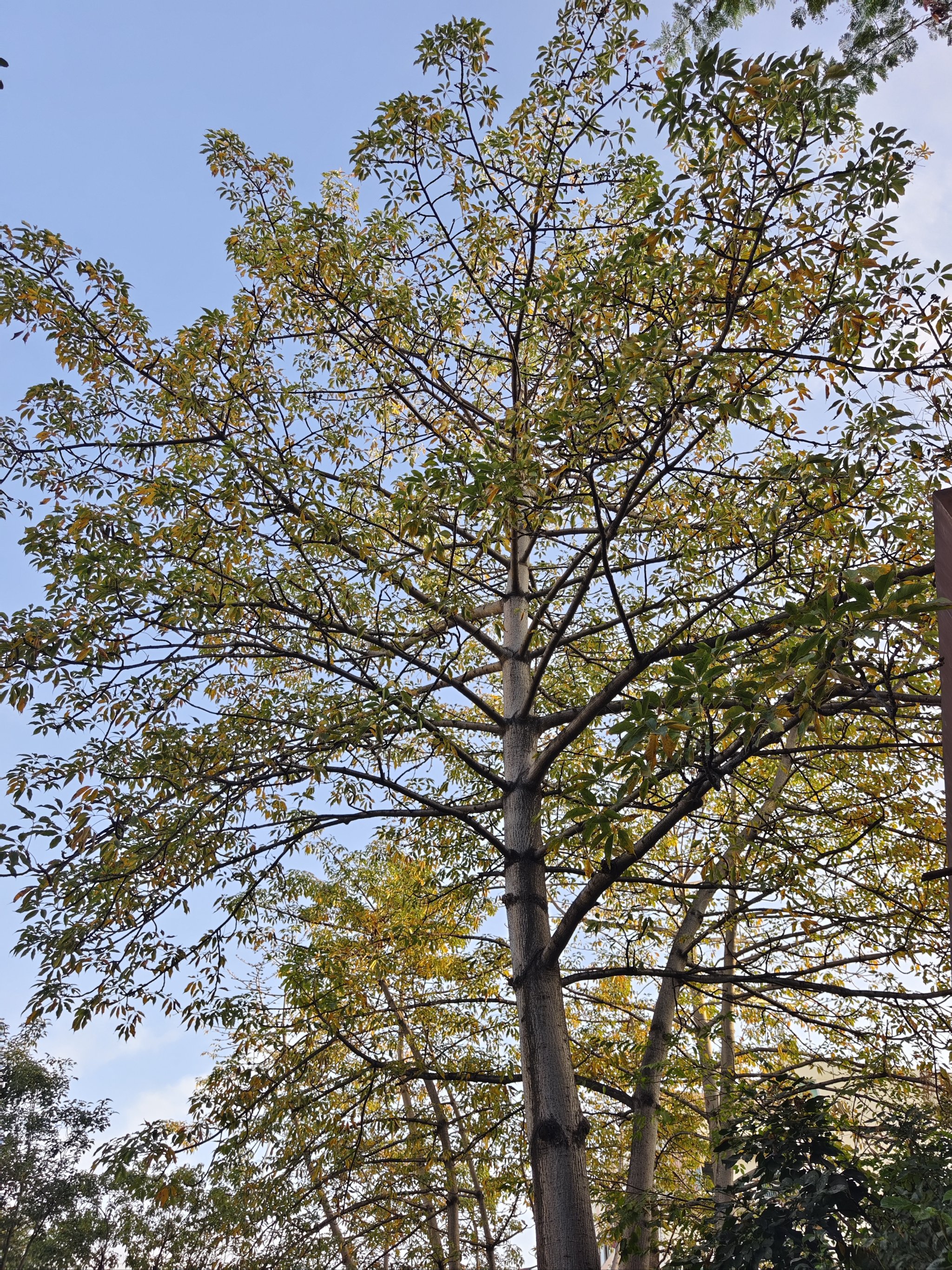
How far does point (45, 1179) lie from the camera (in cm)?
1434

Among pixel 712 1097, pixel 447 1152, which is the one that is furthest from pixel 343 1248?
pixel 712 1097

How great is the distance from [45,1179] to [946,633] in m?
17.1

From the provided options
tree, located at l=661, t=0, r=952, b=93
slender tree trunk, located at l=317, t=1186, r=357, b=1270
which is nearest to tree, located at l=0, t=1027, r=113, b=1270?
slender tree trunk, located at l=317, t=1186, r=357, b=1270

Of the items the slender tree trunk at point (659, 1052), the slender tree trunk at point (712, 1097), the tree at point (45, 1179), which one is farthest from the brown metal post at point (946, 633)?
the tree at point (45, 1179)

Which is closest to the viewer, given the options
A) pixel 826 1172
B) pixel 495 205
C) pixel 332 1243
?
pixel 826 1172

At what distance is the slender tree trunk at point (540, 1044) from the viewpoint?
12.6ft

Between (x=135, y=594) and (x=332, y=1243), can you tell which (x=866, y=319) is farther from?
(x=332, y=1243)

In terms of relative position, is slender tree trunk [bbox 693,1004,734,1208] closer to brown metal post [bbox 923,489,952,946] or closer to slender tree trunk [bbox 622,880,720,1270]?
slender tree trunk [bbox 622,880,720,1270]

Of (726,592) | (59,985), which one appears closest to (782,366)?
(726,592)

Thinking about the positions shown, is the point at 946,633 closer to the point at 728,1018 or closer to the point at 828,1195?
the point at 828,1195

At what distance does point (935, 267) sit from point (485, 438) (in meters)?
2.06

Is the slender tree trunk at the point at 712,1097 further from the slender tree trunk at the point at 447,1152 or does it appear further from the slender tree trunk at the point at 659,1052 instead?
the slender tree trunk at the point at 447,1152

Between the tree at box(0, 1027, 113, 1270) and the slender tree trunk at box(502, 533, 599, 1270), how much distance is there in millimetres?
12980

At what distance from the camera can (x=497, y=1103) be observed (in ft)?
19.2
